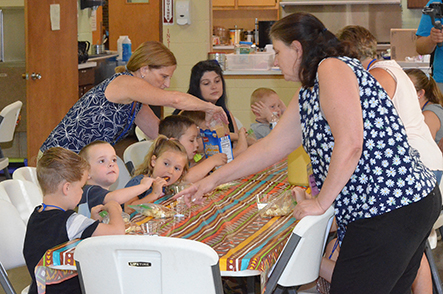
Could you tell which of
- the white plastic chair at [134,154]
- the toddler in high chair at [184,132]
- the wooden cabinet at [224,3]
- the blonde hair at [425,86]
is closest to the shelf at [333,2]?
the wooden cabinet at [224,3]

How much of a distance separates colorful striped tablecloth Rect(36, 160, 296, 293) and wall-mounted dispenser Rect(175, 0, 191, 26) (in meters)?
3.39

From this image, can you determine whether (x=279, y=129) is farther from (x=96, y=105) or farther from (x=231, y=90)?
(x=231, y=90)

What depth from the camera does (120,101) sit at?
2.67m

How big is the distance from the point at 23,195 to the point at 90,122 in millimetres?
461

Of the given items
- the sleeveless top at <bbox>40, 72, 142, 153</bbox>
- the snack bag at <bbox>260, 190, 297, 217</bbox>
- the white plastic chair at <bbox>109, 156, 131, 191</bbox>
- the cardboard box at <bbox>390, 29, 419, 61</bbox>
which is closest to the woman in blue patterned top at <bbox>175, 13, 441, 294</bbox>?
the snack bag at <bbox>260, 190, 297, 217</bbox>

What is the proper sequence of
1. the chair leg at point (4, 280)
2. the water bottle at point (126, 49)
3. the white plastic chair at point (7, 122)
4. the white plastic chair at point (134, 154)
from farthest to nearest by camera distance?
the water bottle at point (126, 49), the white plastic chair at point (7, 122), the white plastic chair at point (134, 154), the chair leg at point (4, 280)

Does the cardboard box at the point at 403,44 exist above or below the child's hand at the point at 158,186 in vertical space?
above

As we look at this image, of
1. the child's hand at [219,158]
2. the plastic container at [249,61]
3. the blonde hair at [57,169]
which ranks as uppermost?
the plastic container at [249,61]

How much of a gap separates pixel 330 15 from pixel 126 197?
7682mm

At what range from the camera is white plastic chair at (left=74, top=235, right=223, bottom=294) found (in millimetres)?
1412

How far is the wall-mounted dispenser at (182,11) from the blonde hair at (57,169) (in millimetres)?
3737

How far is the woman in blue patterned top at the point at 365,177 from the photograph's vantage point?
5.29 ft

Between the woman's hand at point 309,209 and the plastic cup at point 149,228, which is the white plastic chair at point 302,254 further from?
the plastic cup at point 149,228

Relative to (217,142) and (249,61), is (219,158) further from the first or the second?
(249,61)
